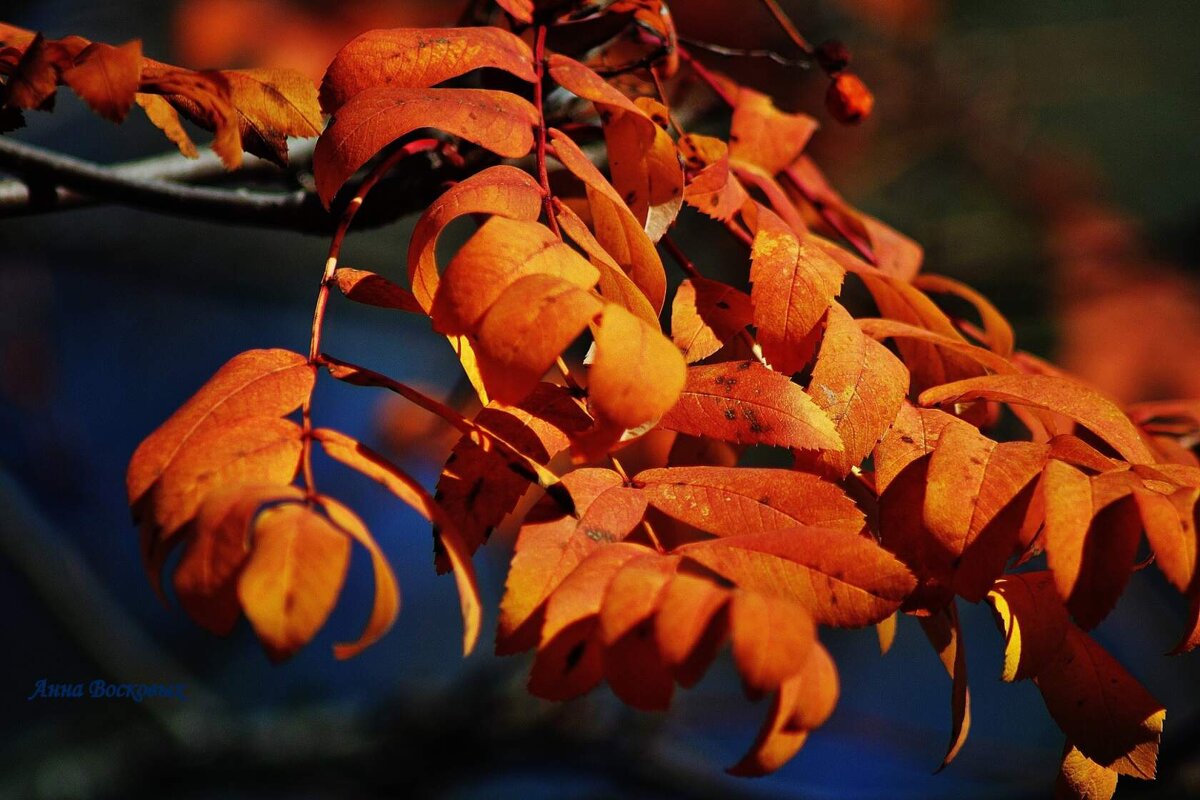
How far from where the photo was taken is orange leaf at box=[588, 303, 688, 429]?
403 mm

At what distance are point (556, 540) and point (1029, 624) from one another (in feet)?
0.84

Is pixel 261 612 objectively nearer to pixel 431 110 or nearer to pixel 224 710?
pixel 431 110

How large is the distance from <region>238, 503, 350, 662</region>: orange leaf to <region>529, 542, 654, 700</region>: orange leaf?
0.10 meters

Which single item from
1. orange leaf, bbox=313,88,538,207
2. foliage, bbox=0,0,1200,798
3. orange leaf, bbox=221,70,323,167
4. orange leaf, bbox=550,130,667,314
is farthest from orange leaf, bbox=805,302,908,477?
orange leaf, bbox=221,70,323,167

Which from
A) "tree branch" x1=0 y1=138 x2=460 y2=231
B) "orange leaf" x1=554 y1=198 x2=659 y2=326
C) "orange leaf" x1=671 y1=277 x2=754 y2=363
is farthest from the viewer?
"tree branch" x1=0 y1=138 x2=460 y2=231

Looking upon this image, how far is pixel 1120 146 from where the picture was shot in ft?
17.7

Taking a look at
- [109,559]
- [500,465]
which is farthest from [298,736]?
[109,559]

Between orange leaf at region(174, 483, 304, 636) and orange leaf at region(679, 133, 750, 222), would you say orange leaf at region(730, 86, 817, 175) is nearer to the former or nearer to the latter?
orange leaf at region(679, 133, 750, 222)

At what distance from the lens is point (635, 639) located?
1.38 feet

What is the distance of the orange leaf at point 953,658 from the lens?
1.72 ft

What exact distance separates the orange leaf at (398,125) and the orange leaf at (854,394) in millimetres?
212

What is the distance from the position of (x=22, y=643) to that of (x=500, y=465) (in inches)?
164

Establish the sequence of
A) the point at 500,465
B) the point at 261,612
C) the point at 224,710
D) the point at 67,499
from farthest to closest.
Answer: the point at 67,499
the point at 224,710
the point at 500,465
the point at 261,612

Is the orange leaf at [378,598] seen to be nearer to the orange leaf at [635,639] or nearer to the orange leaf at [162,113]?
the orange leaf at [635,639]
